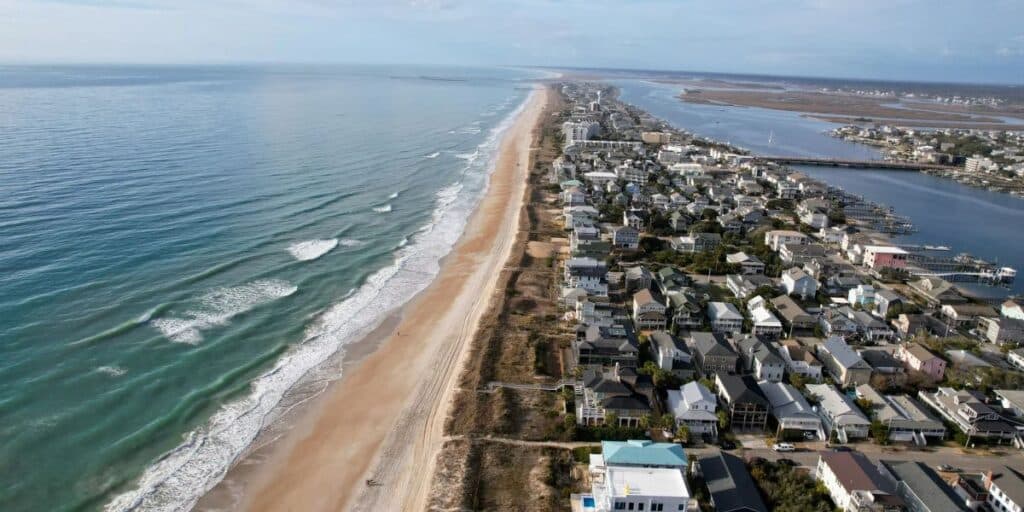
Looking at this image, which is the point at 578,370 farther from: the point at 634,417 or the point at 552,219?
the point at 552,219

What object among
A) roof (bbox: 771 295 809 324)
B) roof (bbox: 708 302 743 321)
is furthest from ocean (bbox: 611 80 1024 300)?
roof (bbox: 708 302 743 321)

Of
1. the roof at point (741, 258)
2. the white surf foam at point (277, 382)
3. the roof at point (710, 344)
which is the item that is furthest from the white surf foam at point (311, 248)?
the roof at point (741, 258)

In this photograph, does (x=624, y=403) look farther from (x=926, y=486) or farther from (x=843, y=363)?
(x=843, y=363)

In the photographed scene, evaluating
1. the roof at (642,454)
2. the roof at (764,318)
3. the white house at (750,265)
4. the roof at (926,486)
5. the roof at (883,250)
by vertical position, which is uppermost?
the roof at (883,250)

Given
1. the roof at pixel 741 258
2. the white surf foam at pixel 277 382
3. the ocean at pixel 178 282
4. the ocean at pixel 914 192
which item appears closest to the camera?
the white surf foam at pixel 277 382

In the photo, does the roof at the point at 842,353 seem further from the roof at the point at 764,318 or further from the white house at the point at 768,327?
the roof at the point at 764,318

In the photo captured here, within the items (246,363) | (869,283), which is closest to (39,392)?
(246,363)
